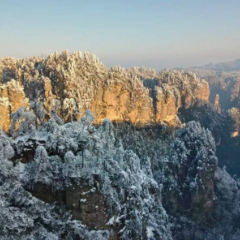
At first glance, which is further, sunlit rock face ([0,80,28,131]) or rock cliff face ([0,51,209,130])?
rock cliff face ([0,51,209,130])

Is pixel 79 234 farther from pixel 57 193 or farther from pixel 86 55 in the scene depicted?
pixel 86 55

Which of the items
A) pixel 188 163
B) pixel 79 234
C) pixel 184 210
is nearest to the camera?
pixel 79 234

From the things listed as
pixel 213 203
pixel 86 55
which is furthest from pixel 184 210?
pixel 86 55

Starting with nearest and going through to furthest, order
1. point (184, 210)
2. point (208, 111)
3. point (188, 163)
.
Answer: point (184, 210) → point (188, 163) → point (208, 111)

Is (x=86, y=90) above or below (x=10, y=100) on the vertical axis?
below

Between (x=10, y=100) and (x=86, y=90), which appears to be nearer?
(x=10, y=100)

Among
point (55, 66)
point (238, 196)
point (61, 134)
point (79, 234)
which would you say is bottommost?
point (238, 196)

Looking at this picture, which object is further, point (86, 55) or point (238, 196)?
point (86, 55)

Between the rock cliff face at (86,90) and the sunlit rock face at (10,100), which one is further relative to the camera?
the rock cliff face at (86,90)
